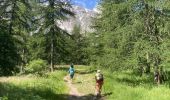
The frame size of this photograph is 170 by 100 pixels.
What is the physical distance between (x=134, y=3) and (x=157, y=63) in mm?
4504

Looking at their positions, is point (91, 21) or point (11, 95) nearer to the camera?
point (11, 95)

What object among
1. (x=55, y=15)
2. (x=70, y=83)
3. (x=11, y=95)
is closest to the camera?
(x=11, y=95)

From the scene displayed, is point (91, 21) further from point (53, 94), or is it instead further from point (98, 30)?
point (53, 94)

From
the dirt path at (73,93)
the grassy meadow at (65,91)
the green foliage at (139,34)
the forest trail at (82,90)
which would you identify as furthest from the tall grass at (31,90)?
the green foliage at (139,34)

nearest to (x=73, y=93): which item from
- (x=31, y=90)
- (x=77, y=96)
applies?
(x=77, y=96)

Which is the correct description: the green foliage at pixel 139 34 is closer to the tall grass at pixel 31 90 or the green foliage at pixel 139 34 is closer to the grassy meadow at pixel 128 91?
the grassy meadow at pixel 128 91

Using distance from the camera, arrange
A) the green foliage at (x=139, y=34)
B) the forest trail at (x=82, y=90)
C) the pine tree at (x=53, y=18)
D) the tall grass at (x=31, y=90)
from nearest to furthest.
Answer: the tall grass at (x=31, y=90)
the forest trail at (x=82, y=90)
the green foliage at (x=139, y=34)
the pine tree at (x=53, y=18)

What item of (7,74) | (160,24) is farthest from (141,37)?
(7,74)

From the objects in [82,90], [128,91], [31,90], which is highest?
[31,90]

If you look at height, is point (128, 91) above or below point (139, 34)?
below

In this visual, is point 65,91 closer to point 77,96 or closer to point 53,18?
point 77,96

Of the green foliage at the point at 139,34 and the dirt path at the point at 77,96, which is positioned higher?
the green foliage at the point at 139,34

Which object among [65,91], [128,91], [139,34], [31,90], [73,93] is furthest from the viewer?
[139,34]

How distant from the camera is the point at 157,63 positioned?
90.8ft
